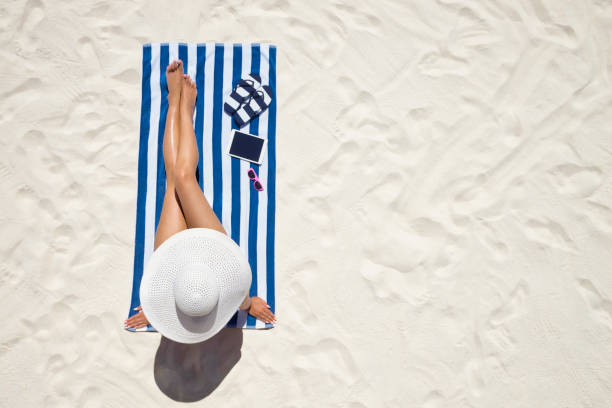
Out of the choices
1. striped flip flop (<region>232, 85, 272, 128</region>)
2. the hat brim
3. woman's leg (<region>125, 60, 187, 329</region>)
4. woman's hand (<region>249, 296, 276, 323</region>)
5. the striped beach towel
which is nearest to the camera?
the hat brim

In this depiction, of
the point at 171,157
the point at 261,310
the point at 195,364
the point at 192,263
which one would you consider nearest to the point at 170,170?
the point at 171,157

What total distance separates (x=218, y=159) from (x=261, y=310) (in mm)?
1022

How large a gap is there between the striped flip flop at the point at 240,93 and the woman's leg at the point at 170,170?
0.32 metres

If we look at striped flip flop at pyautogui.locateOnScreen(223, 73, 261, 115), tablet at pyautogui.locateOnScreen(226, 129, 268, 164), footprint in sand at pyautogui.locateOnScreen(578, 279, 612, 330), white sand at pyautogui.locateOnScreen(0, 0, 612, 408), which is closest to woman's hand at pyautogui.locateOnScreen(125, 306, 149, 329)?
white sand at pyautogui.locateOnScreen(0, 0, 612, 408)

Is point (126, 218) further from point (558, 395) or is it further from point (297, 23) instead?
point (558, 395)

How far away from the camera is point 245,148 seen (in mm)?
3203

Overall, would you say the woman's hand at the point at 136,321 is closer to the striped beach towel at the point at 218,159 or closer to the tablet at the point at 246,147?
the striped beach towel at the point at 218,159

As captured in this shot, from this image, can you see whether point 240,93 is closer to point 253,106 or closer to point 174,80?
point 253,106

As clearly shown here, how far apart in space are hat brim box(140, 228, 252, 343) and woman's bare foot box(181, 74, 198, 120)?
98cm

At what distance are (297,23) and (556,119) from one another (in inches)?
74.5

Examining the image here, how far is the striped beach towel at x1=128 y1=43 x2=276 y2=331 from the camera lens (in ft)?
10.2

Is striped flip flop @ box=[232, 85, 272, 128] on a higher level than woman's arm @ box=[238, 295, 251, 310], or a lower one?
higher

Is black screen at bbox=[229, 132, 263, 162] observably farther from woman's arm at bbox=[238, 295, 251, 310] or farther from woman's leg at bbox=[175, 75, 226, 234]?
woman's arm at bbox=[238, 295, 251, 310]

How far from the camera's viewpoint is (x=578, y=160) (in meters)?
3.28
